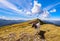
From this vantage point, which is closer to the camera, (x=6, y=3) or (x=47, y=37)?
(x=47, y=37)

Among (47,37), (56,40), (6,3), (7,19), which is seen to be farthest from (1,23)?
(56,40)

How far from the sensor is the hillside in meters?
7.84

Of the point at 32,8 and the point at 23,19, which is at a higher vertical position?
the point at 32,8

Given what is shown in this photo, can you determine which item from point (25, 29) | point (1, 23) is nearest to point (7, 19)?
point (1, 23)

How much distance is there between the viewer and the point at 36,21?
9039mm

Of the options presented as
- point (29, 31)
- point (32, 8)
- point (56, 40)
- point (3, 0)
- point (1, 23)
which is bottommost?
point (56, 40)

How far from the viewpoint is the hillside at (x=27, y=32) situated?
784cm

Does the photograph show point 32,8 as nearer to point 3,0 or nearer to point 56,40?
point 3,0

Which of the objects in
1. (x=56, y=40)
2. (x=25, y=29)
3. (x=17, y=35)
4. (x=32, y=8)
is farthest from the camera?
(x=32, y=8)

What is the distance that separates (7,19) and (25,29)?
1.90 m

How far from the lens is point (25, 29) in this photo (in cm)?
874

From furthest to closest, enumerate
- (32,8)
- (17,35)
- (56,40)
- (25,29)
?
(32,8)
(25,29)
(17,35)
(56,40)

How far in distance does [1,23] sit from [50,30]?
4.01 meters

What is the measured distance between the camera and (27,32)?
27.0 feet
